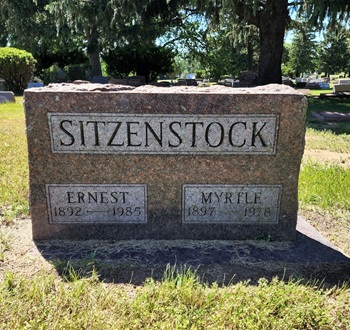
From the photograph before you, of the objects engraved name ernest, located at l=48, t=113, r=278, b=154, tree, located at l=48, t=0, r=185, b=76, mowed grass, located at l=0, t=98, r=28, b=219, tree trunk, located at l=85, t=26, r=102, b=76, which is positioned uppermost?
tree, located at l=48, t=0, r=185, b=76

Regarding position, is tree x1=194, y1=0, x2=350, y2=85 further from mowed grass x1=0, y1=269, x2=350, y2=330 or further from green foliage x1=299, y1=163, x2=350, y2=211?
mowed grass x1=0, y1=269, x2=350, y2=330

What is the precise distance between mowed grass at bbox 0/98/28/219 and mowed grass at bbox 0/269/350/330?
129 cm

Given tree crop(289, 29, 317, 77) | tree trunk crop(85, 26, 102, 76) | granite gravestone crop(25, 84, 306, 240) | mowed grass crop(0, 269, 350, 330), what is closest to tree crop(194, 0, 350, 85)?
tree trunk crop(85, 26, 102, 76)

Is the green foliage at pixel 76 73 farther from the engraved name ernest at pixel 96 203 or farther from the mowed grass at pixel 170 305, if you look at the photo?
the mowed grass at pixel 170 305

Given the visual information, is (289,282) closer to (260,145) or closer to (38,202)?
(260,145)

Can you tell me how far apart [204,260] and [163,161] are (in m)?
0.75

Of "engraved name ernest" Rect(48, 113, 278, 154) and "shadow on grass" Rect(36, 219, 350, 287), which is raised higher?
"engraved name ernest" Rect(48, 113, 278, 154)

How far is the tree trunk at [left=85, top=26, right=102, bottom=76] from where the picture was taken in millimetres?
18562

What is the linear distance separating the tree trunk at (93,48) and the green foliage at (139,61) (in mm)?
1495

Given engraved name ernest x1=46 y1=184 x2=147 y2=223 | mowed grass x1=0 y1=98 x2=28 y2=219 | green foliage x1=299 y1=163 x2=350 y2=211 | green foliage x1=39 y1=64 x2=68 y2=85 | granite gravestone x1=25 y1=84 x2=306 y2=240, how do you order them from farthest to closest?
green foliage x1=39 y1=64 x2=68 y2=85, green foliage x1=299 y1=163 x2=350 y2=211, mowed grass x1=0 y1=98 x2=28 y2=219, engraved name ernest x1=46 y1=184 x2=147 y2=223, granite gravestone x1=25 y1=84 x2=306 y2=240

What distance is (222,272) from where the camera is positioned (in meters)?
2.38

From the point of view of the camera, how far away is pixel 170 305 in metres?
2.02

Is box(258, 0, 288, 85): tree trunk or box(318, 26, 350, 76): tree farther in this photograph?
box(318, 26, 350, 76): tree

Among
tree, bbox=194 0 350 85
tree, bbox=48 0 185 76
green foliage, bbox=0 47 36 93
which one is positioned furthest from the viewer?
green foliage, bbox=0 47 36 93
